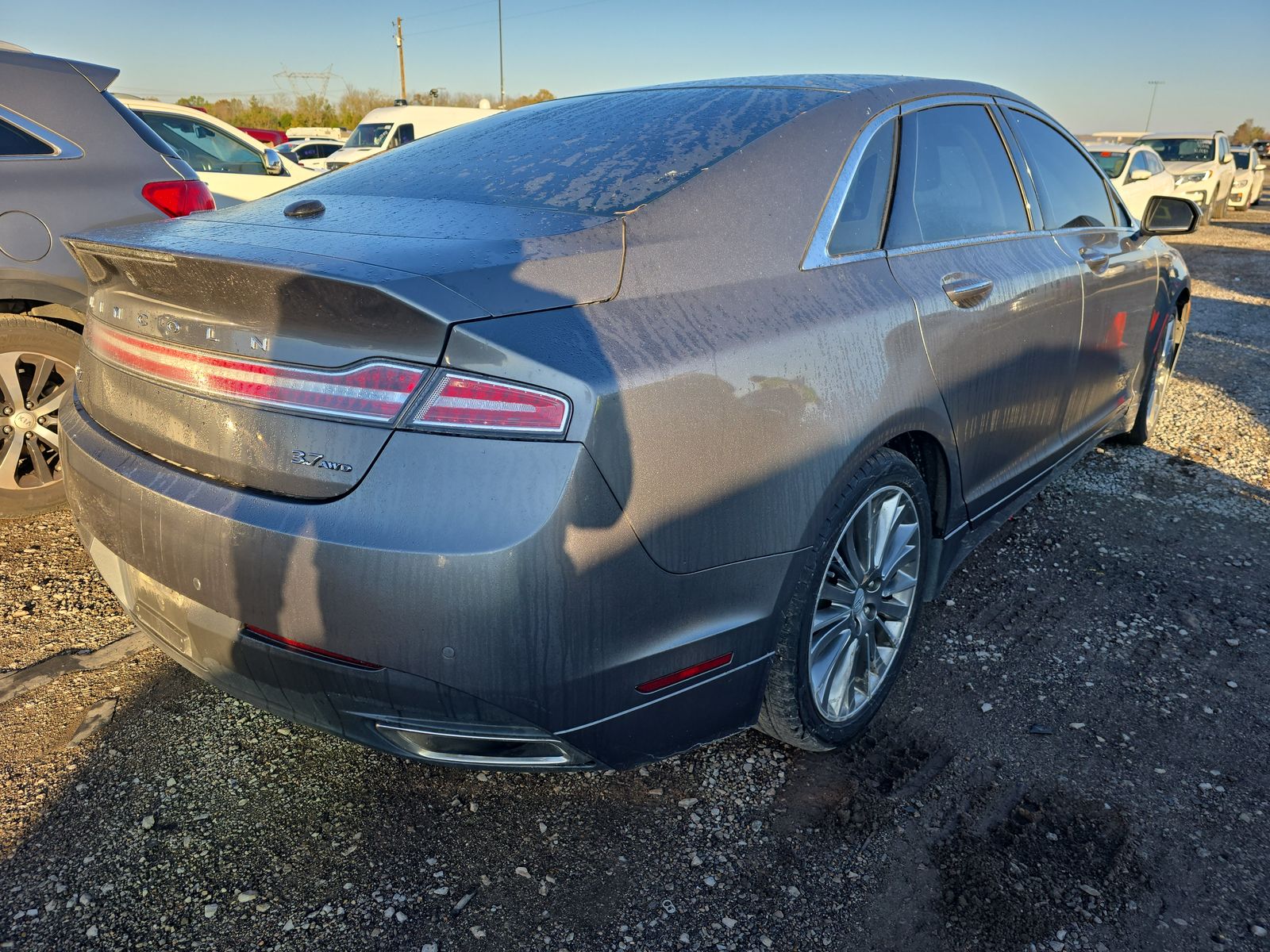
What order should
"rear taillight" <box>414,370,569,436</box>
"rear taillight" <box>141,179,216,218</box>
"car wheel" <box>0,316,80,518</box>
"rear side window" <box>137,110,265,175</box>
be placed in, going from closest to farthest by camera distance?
"rear taillight" <box>414,370,569,436</box> < "car wheel" <box>0,316,80,518</box> < "rear taillight" <box>141,179,216,218</box> < "rear side window" <box>137,110,265,175</box>

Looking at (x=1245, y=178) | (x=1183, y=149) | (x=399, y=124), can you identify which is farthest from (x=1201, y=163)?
(x=399, y=124)

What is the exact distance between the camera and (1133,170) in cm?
1427

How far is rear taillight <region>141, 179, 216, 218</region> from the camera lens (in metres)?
3.95

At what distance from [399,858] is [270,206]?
1.61 meters

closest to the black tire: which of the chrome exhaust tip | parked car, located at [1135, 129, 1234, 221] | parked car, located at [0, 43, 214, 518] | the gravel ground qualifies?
the gravel ground

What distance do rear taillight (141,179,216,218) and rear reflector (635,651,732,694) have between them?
310 centimetres

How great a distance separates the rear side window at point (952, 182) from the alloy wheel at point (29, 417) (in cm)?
321

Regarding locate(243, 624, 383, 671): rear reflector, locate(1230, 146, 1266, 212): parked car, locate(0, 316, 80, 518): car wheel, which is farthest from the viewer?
locate(1230, 146, 1266, 212): parked car

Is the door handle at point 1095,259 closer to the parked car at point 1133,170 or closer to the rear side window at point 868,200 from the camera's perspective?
the rear side window at point 868,200

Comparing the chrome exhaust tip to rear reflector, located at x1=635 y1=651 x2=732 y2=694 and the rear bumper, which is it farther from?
rear reflector, located at x1=635 y1=651 x2=732 y2=694

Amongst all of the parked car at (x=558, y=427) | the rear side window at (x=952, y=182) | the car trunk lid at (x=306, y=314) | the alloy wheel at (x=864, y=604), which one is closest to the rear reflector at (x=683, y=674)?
the parked car at (x=558, y=427)

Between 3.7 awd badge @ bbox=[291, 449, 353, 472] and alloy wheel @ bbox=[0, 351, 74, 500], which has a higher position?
3.7 awd badge @ bbox=[291, 449, 353, 472]

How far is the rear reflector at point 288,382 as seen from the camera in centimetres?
164

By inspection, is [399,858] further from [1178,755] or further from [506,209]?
[1178,755]
